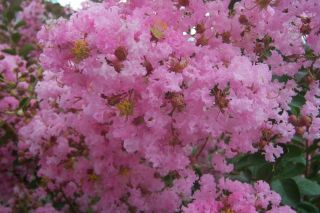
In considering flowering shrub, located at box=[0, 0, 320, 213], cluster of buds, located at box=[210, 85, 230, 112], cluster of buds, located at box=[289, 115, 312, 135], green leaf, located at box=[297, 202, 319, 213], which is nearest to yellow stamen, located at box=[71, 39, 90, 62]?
flowering shrub, located at box=[0, 0, 320, 213]

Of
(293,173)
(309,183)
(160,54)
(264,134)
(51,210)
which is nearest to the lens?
(160,54)

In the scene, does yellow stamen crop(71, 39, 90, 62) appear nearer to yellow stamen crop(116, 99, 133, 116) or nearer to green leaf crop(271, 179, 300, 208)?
yellow stamen crop(116, 99, 133, 116)

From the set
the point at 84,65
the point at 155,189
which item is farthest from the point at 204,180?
the point at 84,65

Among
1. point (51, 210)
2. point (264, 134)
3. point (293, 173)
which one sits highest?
point (264, 134)

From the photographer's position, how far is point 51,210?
226 centimetres

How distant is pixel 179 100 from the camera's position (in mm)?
1161

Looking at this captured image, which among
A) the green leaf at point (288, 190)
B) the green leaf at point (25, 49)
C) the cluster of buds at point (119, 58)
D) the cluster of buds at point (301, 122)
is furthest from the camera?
the green leaf at point (25, 49)

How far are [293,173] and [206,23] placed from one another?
626 mm

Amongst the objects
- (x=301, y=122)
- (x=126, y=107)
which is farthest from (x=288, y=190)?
(x=126, y=107)

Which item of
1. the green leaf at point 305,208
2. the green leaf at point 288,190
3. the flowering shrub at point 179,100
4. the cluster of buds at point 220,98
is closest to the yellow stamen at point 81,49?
the flowering shrub at point 179,100

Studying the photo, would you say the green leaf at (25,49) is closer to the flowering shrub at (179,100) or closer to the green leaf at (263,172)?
the flowering shrub at (179,100)

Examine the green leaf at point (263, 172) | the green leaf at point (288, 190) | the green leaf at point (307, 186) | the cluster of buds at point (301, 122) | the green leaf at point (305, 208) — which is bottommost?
the green leaf at point (305, 208)

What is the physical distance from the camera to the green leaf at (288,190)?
5.28 feet

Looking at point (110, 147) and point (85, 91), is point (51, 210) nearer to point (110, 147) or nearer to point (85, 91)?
point (110, 147)
